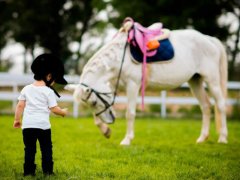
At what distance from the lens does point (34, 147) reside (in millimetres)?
4125

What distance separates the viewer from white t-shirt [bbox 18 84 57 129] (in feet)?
13.2

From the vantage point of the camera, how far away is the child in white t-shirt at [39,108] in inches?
159

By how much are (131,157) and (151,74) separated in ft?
6.71

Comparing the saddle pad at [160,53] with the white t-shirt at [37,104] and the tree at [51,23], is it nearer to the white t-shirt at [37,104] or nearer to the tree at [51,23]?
the white t-shirt at [37,104]

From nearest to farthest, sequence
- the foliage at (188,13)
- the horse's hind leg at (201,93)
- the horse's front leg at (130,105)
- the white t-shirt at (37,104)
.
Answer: the white t-shirt at (37,104) → the horse's front leg at (130,105) → the horse's hind leg at (201,93) → the foliage at (188,13)

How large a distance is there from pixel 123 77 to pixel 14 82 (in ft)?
23.8

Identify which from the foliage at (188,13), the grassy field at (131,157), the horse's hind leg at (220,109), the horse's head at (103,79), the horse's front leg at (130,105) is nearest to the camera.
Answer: the grassy field at (131,157)

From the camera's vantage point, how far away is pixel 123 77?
23.0 feet

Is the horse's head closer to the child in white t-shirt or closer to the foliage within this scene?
the child in white t-shirt

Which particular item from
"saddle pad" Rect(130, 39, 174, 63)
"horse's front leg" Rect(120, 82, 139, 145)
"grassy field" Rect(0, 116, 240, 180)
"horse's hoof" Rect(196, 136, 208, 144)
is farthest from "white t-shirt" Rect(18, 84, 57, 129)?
"horse's hoof" Rect(196, 136, 208, 144)

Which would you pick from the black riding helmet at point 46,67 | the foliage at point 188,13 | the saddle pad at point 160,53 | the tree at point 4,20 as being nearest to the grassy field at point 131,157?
the black riding helmet at point 46,67

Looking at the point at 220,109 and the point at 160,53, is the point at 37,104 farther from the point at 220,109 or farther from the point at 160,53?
the point at 220,109

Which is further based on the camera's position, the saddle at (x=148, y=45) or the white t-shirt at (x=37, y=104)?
the saddle at (x=148, y=45)

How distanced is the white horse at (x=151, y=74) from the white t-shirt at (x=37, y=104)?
7.92ft
